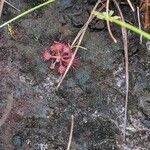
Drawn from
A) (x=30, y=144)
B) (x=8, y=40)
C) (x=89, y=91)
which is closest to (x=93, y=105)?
(x=89, y=91)

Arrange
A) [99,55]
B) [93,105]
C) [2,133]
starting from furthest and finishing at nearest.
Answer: [99,55]
[93,105]
[2,133]

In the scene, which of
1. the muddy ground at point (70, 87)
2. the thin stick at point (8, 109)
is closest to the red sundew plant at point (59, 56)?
the muddy ground at point (70, 87)

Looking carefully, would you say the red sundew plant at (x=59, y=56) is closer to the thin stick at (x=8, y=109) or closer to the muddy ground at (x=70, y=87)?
the muddy ground at (x=70, y=87)

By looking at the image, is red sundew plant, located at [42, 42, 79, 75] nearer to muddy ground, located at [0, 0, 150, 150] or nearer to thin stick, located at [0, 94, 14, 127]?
muddy ground, located at [0, 0, 150, 150]

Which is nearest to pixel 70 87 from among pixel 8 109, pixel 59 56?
pixel 59 56

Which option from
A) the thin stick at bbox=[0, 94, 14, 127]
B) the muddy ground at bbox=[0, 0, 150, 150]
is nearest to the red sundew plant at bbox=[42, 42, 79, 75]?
the muddy ground at bbox=[0, 0, 150, 150]

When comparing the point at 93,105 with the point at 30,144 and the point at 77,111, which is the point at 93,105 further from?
the point at 30,144

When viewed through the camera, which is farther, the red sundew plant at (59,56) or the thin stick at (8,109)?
the red sundew plant at (59,56)
